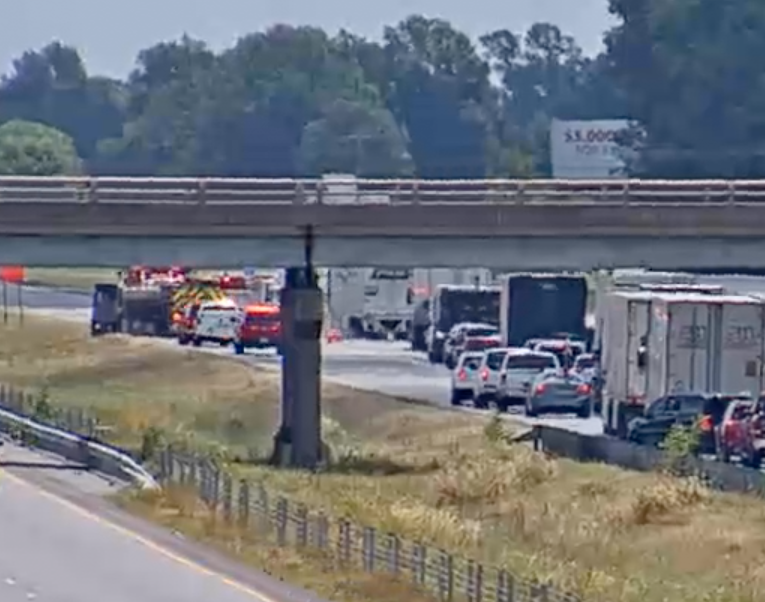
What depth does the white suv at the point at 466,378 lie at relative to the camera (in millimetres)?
72562

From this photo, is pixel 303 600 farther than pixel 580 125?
No

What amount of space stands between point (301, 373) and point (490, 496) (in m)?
7.48

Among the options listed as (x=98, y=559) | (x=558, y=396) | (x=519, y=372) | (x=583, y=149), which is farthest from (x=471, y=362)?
(x=583, y=149)

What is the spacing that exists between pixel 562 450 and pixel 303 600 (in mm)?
24838

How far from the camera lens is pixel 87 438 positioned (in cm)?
5459

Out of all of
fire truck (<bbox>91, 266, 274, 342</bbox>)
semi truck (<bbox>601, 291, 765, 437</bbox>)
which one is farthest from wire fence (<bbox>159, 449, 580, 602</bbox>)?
fire truck (<bbox>91, 266, 274, 342</bbox>)

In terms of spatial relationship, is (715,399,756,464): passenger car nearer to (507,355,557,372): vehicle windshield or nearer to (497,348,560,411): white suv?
(497,348,560,411): white suv

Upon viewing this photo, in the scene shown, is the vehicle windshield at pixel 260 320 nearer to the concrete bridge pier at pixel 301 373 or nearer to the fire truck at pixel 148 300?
the fire truck at pixel 148 300

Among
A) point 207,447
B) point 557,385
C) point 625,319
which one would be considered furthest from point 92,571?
point 557,385

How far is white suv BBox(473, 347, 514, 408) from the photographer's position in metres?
70.6

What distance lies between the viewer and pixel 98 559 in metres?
35.9

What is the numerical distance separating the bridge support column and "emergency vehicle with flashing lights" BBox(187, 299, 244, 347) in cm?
4514

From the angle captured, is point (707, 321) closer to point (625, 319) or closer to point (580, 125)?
point (625, 319)

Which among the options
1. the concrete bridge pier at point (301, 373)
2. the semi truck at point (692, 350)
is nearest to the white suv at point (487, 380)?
the semi truck at point (692, 350)
